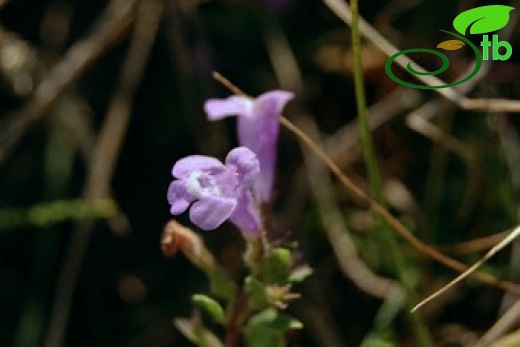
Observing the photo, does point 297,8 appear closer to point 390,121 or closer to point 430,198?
point 390,121

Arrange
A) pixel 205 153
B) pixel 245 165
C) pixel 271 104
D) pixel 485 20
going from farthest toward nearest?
1. pixel 205 153
2. pixel 485 20
3. pixel 271 104
4. pixel 245 165

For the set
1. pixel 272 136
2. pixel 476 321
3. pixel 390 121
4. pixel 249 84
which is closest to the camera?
pixel 272 136

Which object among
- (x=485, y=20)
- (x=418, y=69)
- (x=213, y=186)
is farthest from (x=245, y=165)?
(x=485, y=20)

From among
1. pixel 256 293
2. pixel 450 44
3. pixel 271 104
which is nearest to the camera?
pixel 256 293

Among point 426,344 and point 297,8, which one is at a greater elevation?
point 297,8

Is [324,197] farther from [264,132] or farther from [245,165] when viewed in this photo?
[245,165]

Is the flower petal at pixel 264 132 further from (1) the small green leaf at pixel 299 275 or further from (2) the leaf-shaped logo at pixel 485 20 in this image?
(2) the leaf-shaped logo at pixel 485 20

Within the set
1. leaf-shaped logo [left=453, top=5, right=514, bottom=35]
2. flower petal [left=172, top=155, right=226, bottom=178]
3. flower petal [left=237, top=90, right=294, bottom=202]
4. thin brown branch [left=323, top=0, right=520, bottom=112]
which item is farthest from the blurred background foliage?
flower petal [left=172, top=155, right=226, bottom=178]

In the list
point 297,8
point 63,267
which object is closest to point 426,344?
point 63,267
